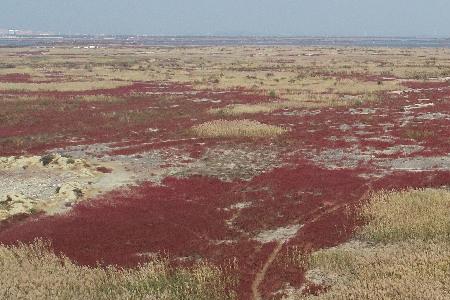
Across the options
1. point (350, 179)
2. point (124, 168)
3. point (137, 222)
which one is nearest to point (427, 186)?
point (350, 179)

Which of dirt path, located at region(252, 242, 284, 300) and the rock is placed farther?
the rock

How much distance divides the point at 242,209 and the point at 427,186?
10869mm

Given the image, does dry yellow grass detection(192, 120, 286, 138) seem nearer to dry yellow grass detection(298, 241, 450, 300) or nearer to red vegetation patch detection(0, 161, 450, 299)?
red vegetation patch detection(0, 161, 450, 299)

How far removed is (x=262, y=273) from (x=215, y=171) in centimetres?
1711

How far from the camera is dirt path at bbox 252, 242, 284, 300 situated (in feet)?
57.7

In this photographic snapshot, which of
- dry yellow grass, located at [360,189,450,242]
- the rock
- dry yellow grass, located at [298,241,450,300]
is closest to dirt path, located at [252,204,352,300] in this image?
dry yellow grass, located at [298,241,450,300]

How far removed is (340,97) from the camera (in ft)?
235

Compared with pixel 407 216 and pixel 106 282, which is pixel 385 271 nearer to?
pixel 407 216

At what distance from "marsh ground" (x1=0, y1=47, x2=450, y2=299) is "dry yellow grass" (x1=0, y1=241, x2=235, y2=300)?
98cm

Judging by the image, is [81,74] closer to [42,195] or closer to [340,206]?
[42,195]

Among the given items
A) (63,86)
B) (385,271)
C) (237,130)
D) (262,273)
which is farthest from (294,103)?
(385,271)

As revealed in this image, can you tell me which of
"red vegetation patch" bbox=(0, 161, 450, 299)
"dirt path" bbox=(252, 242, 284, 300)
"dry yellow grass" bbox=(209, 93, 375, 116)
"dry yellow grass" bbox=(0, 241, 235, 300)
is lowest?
"red vegetation patch" bbox=(0, 161, 450, 299)

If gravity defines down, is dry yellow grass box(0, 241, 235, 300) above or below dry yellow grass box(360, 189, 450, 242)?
below

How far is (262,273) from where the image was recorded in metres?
19.1
